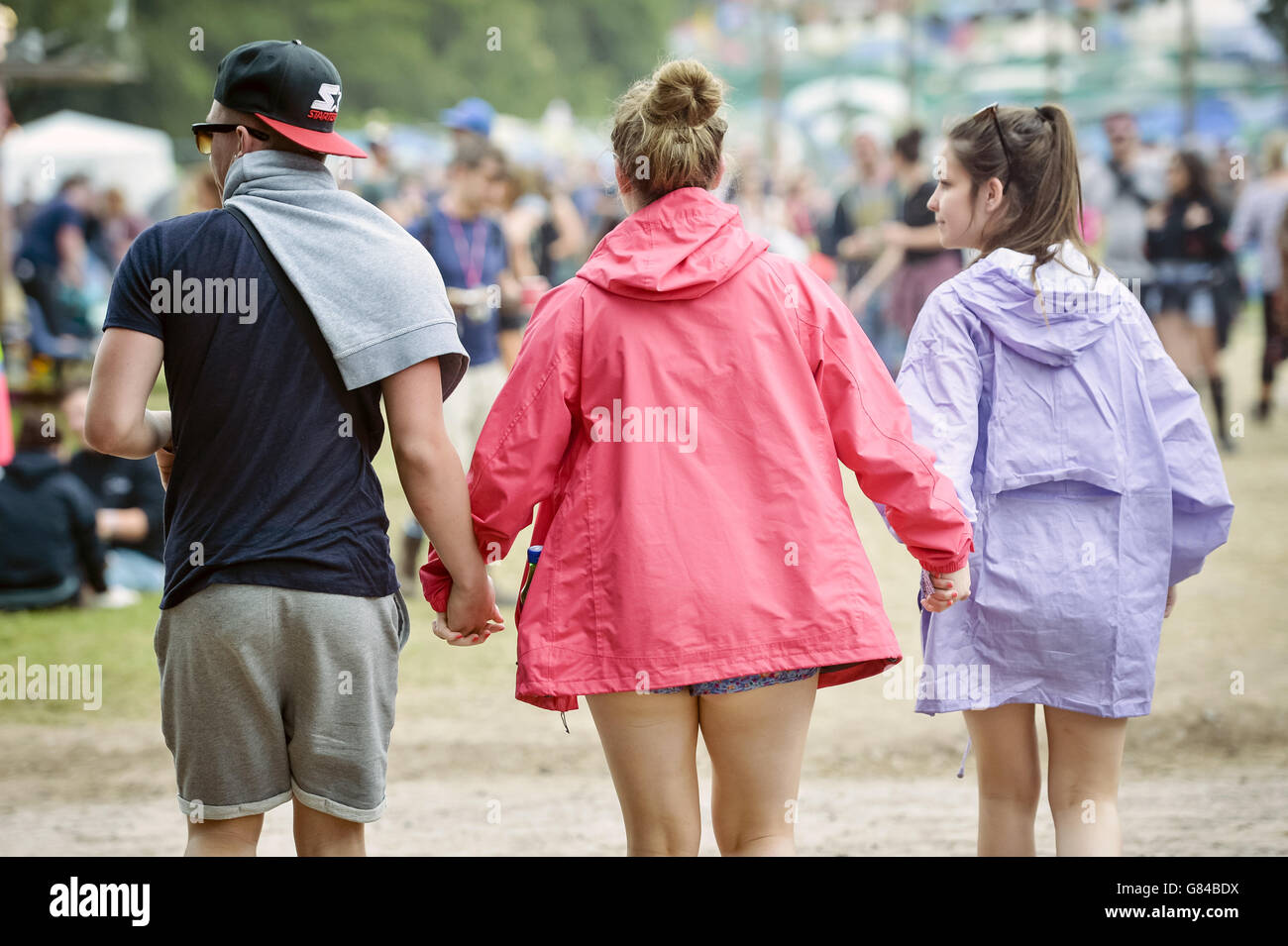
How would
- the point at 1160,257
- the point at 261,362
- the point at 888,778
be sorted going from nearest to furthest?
1. the point at 261,362
2. the point at 888,778
3. the point at 1160,257

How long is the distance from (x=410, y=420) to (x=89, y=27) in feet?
41.9

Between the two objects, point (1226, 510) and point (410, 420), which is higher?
point (410, 420)

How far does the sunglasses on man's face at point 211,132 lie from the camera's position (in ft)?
8.61

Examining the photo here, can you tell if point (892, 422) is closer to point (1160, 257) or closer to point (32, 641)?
point (32, 641)

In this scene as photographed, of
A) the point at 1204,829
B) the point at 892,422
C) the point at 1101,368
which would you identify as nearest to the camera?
the point at 892,422

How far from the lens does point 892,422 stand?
2.74 meters

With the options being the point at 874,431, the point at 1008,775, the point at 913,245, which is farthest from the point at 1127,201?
the point at 874,431

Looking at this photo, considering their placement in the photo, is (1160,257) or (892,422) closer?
(892,422)

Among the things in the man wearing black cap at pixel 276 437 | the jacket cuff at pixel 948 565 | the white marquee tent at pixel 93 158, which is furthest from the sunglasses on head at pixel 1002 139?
the white marquee tent at pixel 93 158

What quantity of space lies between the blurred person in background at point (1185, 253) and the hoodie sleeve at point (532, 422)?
378 inches

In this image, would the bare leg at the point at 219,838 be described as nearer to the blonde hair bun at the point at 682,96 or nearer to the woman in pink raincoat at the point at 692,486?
the woman in pink raincoat at the point at 692,486

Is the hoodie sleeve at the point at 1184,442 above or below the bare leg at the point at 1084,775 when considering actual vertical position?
above
